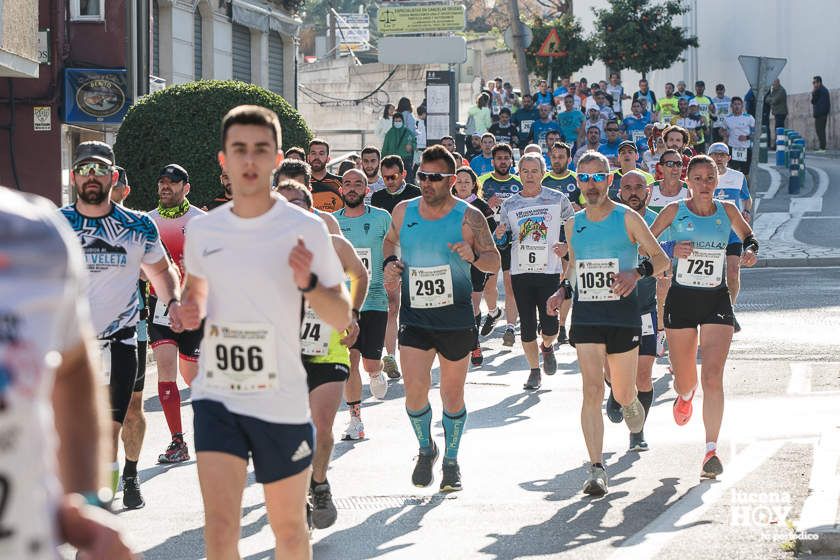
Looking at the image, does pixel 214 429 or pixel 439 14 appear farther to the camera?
pixel 439 14

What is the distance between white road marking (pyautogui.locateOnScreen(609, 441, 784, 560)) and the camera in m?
7.49

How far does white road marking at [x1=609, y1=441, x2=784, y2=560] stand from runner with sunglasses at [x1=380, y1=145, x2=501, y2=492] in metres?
1.39

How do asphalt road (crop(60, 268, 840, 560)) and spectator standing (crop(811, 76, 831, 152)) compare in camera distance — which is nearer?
asphalt road (crop(60, 268, 840, 560))

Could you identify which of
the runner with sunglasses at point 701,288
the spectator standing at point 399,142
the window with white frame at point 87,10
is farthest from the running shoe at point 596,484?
the window with white frame at point 87,10

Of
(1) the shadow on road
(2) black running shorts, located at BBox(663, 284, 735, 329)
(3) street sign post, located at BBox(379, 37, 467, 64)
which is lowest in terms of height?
(1) the shadow on road

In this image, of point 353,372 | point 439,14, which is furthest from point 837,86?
point 353,372

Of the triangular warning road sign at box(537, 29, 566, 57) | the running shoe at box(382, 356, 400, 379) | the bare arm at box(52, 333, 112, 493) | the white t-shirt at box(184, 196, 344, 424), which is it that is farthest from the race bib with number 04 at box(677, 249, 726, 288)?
the triangular warning road sign at box(537, 29, 566, 57)

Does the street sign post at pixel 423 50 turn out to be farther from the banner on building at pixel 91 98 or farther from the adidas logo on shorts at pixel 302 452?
the adidas logo on shorts at pixel 302 452

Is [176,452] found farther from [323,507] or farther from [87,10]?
[87,10]

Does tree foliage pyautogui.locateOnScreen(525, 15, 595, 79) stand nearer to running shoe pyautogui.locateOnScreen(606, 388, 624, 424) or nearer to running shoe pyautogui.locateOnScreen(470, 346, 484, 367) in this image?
running shoe pyautogui.locateOnScreen(470, 346, 484, 367)

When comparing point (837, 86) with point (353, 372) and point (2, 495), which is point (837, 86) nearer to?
point (353, 372)

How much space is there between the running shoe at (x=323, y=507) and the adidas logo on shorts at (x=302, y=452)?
232 centimetres

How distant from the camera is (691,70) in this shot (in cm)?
5178

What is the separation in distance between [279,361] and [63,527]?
2.60 metres
